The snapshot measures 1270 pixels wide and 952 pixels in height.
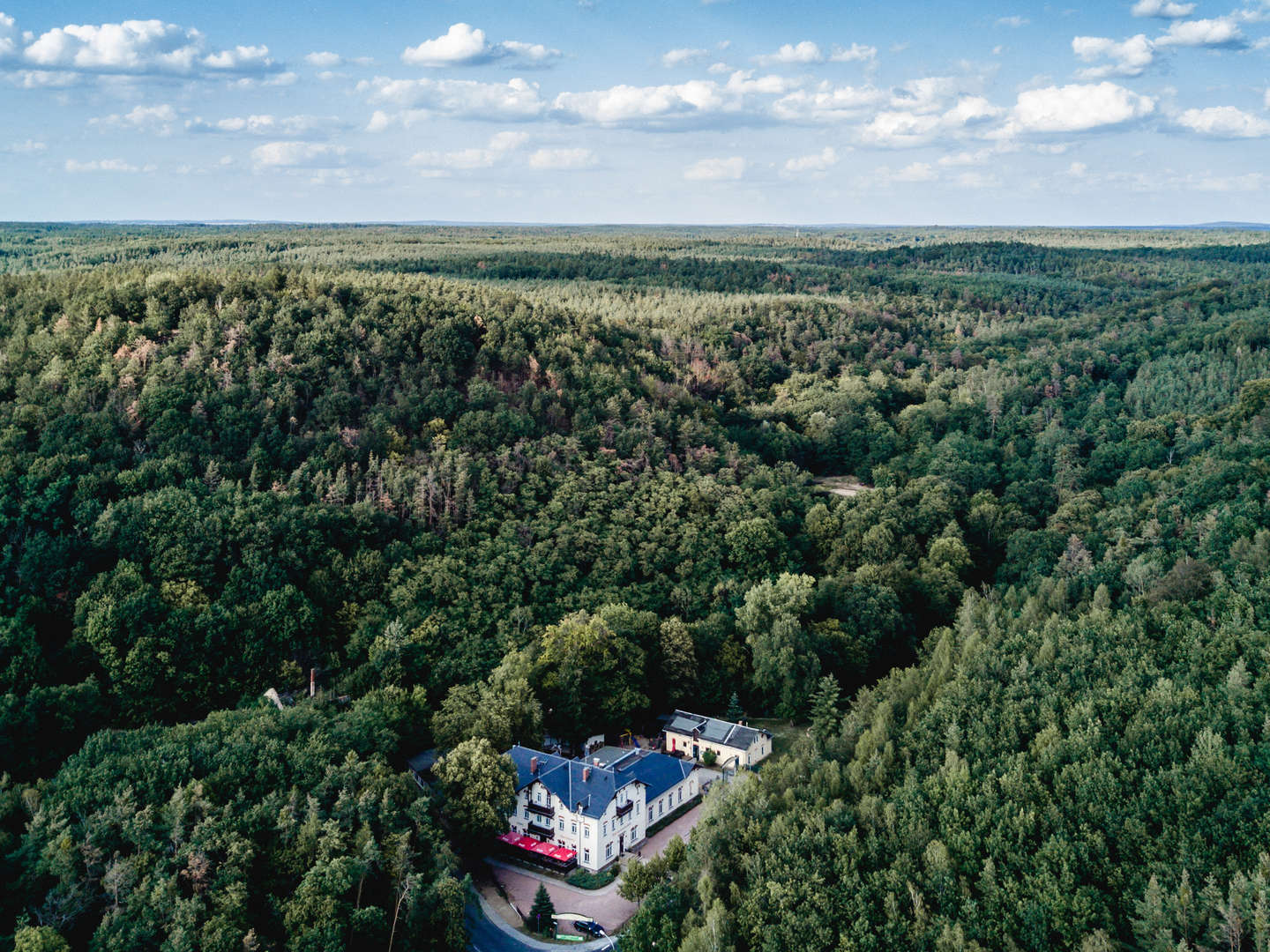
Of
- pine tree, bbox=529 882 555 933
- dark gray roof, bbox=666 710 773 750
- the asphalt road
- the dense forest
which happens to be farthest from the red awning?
dark gray roof, bbox=666 710 773 750

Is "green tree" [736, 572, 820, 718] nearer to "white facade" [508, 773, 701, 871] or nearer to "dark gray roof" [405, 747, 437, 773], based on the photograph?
"white facade" [508, 773, 701, 871]

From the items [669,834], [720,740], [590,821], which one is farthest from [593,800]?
[720,740]

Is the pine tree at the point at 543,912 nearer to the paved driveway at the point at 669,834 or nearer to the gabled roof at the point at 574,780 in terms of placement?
the gabled roof at the point at 574,780

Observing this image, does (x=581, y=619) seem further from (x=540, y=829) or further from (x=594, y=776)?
(x=540, y=829)

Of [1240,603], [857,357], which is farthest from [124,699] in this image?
[857,357]

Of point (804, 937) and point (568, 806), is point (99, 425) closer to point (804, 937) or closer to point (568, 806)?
point (568, 806)
